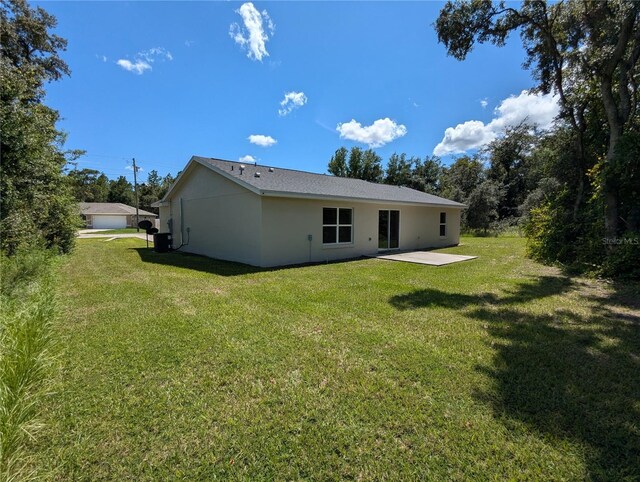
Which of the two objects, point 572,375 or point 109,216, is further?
point 109,216

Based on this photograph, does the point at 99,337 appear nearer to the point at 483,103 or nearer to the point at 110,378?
the point at 110,378

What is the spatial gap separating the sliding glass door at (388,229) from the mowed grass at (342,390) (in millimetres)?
7810

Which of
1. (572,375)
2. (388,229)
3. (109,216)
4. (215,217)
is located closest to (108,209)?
(109,216)

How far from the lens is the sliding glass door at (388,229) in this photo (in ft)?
44.9

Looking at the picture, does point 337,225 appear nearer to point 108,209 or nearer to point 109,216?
point 109,216

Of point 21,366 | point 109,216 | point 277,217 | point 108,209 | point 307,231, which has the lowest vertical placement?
point 21,366

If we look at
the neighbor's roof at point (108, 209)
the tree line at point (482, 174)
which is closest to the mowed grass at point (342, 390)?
the tree line at point (482, 174)

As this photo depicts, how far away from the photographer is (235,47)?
12.7 metres

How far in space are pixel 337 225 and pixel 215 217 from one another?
494cm

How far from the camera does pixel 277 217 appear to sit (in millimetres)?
10102

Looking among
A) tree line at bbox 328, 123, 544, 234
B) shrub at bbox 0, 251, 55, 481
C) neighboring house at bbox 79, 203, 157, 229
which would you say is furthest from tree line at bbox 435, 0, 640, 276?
neighboring house at bbox 79, 203, 157, 229

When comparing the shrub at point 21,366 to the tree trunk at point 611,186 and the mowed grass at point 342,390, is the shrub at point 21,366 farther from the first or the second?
the tree trunk at point 611,186

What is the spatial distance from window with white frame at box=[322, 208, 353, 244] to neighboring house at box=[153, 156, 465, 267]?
0.12 feet

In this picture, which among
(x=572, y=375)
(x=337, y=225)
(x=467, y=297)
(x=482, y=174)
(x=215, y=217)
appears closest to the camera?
(x=572, y=375)
